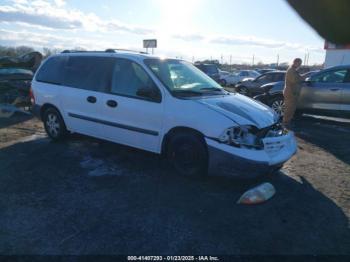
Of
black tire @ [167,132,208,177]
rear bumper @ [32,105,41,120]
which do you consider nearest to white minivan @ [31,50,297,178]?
black tire @ [167,132,208,177]

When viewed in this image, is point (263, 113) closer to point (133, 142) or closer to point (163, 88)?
point (163, 88)

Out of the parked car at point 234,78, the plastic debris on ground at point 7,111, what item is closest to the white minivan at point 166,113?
the plastic debris on ground at point 7,111

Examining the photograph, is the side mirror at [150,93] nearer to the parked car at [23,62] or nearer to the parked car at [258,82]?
the parked car at [258,82]

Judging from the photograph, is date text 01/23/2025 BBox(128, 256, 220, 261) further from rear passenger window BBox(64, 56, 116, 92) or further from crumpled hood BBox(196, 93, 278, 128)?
rear passenger window BBox(64, 56, 116, 92)

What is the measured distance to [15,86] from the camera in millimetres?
12523

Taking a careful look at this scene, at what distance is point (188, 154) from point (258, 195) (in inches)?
42.3

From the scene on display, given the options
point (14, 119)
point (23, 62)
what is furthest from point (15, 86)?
point (23, 62)

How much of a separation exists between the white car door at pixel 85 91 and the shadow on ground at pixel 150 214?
82 centimetres

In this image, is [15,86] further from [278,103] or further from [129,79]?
[278,103]

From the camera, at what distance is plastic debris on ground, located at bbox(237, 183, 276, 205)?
4.13 meters

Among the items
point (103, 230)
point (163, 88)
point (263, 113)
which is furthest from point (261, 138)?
point (103, 230)

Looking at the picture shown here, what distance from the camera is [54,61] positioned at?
6.68 m

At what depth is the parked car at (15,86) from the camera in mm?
11797

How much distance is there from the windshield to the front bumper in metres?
1.05
